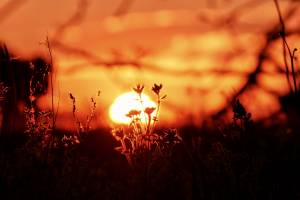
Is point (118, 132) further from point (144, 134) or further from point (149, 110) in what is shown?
point (149, 110)

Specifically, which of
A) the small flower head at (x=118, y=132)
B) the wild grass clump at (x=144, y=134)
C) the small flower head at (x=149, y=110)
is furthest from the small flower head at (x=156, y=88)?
the small flower head at (x=118, y=132)

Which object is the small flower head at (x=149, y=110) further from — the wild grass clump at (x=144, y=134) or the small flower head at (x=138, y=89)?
the small flower head at (x=138, y=89)

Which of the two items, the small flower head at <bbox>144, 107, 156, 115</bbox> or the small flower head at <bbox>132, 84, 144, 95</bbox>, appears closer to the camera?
the small flower head at <bbox>144, 107, 156, 115</bbox>

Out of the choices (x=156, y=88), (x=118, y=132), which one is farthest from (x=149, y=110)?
(x=118, y=132)

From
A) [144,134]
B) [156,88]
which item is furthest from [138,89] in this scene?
[144,134]

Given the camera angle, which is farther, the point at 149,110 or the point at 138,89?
the point at 138,89

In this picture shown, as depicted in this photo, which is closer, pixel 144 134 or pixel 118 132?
pixel 144 134

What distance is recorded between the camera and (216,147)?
4090 millimetres

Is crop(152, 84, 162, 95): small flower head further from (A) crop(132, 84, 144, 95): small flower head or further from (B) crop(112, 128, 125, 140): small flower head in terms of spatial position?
(B) crop(112, 128, 125, 140): small flower head

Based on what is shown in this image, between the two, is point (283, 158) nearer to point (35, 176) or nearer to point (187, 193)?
point (187, 193)

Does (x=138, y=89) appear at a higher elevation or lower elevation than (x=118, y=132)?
higher

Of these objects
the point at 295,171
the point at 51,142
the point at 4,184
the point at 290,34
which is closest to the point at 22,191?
the point at 4,184

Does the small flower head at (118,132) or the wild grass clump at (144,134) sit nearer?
the wild grass clump at (144,134)

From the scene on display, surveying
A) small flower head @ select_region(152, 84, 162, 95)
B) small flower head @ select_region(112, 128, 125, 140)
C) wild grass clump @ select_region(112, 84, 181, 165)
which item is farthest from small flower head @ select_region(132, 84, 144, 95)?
small flower head @ select_region(112, 128, 125, 140)
